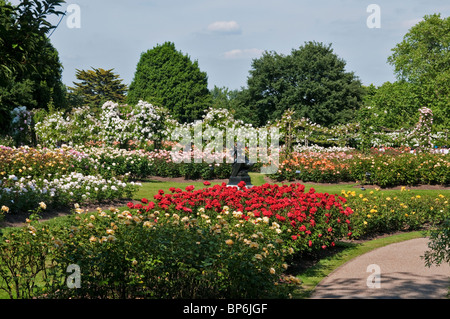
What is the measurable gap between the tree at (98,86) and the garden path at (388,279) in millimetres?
47135

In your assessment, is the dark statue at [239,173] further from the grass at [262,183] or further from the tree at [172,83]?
the tree at [172,83]

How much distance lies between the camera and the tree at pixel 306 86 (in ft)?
114

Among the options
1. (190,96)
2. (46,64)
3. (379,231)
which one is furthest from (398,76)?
(46,64)

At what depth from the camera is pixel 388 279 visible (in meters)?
5.72

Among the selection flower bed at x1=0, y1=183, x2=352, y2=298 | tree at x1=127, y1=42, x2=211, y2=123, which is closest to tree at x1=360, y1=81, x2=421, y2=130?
flower bed at x1=0, y1=183, x2=352, y2=298

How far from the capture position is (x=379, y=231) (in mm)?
9109

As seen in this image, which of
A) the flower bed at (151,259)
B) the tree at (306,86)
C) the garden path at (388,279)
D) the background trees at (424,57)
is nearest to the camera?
the flower bed at (151,259)

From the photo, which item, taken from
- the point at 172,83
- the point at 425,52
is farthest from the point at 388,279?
the point at 172,83

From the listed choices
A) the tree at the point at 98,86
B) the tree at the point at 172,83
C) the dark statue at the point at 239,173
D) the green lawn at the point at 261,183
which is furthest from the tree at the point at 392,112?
the tree at the point at 98,86

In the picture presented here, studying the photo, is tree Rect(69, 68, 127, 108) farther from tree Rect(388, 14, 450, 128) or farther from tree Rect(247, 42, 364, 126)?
tree Rect(388, 14, 450, 128)

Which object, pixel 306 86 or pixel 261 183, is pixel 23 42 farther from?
pixel 306 86

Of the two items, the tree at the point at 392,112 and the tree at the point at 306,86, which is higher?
the tree at the point at 306,86

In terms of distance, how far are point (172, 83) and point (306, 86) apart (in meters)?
14.8

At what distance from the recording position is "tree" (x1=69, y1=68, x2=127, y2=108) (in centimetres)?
5153
